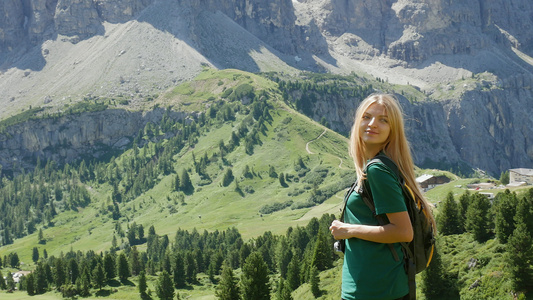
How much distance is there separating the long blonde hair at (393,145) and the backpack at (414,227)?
329 millimetres

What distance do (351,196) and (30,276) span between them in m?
173

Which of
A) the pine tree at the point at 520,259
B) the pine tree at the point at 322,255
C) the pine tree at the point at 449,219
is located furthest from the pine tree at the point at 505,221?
the pine tree at the point at 322,255

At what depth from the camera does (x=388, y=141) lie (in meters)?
11.2

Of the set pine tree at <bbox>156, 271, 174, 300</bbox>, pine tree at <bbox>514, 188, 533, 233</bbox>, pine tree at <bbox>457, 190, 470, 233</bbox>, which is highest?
pine tree at <bbox>514, 188, 533, 233</bbox>

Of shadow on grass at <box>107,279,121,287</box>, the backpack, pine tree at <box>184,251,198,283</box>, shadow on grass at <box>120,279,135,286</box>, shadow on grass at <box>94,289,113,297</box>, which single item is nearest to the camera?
the backpack

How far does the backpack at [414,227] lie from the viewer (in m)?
10.3

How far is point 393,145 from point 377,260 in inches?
99.4

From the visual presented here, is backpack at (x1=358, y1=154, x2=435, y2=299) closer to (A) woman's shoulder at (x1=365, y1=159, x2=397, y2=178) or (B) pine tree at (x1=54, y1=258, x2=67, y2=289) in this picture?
(A) woman's shoulder at (x1=365, y1=159, x2=397, y2=178)

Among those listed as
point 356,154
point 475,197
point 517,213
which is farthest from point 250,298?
point 356,154

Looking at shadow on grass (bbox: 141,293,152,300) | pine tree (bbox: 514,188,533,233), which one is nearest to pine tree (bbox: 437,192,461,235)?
pine tree (bbox: 514,188,533,233)

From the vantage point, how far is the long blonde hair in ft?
35.7

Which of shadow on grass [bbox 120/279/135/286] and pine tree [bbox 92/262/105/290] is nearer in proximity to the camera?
pine tree [bbox 92/262/105/290]

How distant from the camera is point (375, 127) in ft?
36.5

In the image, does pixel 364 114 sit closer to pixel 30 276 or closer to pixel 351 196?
pixel 351 196
